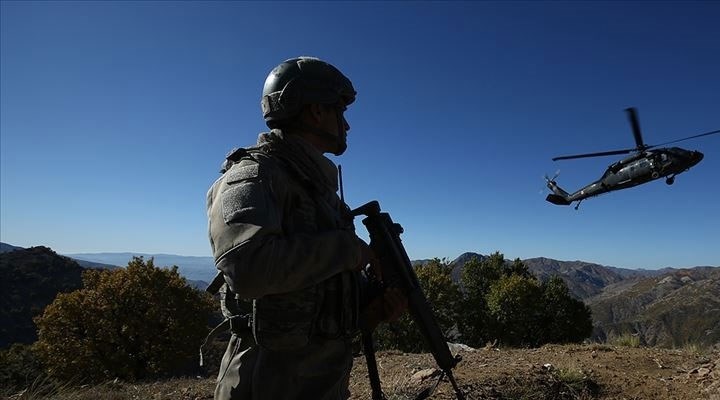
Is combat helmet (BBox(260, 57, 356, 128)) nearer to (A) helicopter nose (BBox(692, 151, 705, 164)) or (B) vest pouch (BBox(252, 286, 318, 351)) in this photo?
(B) vest pouch (BBox(252, 286, 318, 351))

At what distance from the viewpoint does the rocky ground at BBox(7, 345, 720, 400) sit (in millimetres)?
6277

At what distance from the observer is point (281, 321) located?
5.70 feet

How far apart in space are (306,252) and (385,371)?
25.8 feet

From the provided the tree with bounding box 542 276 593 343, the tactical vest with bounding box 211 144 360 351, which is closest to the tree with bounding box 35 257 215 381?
the tactical vest with bounding box 211 144 360 351

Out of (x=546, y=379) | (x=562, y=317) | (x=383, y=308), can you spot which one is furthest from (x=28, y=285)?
(x=383, y=308)

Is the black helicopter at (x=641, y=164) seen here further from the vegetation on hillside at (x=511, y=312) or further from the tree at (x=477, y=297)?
the tree at (x=477, y=297)

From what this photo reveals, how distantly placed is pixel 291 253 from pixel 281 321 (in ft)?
1.07

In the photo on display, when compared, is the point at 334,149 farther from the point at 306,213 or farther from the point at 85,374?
the point at 85,374

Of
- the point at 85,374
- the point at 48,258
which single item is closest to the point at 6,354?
the point at 85,374

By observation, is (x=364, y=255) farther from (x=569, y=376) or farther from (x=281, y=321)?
(x=569, y=376)

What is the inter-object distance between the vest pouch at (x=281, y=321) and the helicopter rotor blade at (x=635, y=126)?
2164 centimetres

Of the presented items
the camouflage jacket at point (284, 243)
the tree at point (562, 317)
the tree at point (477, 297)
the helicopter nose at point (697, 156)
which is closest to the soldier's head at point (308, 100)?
the camouflage jacket at point (284, 243)

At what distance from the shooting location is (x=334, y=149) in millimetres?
2303

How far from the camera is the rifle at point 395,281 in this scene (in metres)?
2.22
